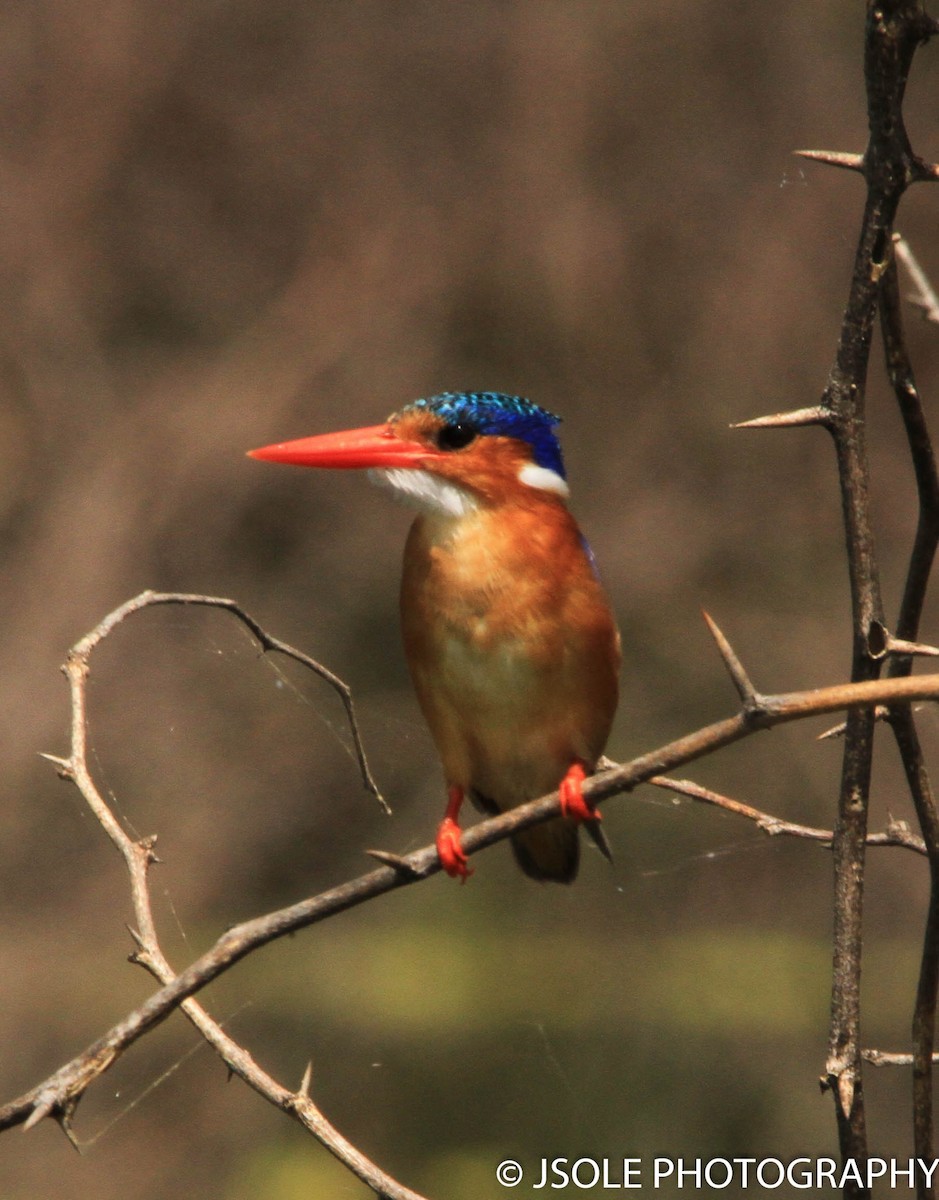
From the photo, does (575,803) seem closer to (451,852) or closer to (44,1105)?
(451,852)

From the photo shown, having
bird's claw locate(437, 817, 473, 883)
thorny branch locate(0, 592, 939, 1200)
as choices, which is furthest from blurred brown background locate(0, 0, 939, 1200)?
thorny branch locate(0, 592, 939, 1200)

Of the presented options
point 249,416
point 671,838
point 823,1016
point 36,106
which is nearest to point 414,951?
point 671,838

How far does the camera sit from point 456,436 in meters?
1.81

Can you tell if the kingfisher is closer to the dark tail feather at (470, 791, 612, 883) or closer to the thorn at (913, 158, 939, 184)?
the dark tail feather at (470, 791, 612, 883)

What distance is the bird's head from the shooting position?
5.72 ft

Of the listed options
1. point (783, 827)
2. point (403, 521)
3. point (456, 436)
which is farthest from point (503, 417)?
point (403, 521)

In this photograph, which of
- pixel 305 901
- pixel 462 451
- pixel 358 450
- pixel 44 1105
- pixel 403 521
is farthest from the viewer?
pixel 403 521

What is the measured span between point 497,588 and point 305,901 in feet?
2.33

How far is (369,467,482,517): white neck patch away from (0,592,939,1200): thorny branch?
424mm

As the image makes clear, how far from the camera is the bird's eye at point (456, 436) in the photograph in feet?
5.90

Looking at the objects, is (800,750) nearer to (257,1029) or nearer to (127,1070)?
(257,1029)

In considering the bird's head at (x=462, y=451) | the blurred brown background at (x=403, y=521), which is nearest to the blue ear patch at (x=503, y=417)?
the bird's head at (x=462, y=451)

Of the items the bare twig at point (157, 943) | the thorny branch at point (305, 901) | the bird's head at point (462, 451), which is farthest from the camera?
the bird's head at point (462, 451)

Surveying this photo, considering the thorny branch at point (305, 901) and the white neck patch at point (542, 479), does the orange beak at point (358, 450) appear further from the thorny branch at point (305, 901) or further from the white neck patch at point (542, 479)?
the thorny branch at point (305, 901)
